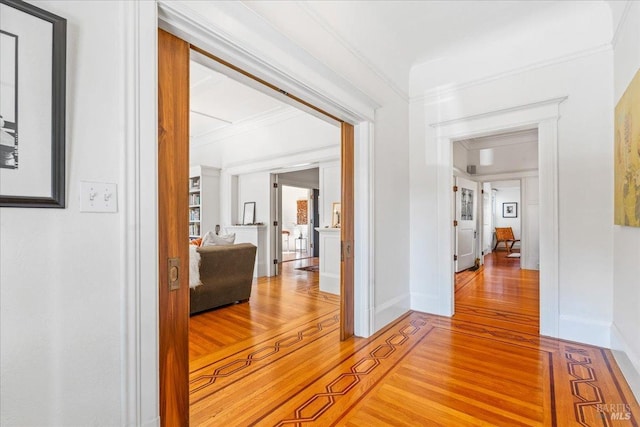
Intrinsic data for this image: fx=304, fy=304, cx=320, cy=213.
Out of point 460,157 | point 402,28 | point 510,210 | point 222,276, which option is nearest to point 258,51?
point 402,28

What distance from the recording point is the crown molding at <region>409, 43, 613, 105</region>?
110 inches

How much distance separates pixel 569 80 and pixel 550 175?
0.91 m

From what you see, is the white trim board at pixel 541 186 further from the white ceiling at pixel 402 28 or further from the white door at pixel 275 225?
the white door at pixel 275 225

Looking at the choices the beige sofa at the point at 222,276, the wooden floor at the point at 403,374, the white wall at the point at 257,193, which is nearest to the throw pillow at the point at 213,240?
the beige sofa at the point at 222,276

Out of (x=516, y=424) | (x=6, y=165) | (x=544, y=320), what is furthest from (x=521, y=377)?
(x=6, y=165)

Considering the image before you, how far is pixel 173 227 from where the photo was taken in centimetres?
151

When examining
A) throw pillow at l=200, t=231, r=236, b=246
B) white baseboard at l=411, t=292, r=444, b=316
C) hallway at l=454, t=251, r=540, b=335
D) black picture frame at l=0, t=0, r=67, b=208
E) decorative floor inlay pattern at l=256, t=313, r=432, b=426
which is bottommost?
decorative floor inlay pattern at l=256, t=313, r=432, b=426

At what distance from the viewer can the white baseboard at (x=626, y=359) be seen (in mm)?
2000

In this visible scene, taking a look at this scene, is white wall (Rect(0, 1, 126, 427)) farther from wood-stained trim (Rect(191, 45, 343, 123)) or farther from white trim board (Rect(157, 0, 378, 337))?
wood-stained trim (Rect(191, 45, 343, 123))

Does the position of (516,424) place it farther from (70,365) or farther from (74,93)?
(74,93)

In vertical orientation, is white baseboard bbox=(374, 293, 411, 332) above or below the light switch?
below

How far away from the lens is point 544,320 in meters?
2.98

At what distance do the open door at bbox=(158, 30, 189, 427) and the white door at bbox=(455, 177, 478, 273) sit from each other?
539 cm

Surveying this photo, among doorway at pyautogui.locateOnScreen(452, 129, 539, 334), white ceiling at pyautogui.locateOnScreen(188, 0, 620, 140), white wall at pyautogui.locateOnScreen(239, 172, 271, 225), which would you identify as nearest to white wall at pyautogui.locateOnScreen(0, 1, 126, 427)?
white ceiling at pyautogui.locateOnScreen(188, 0, 620, 140)
